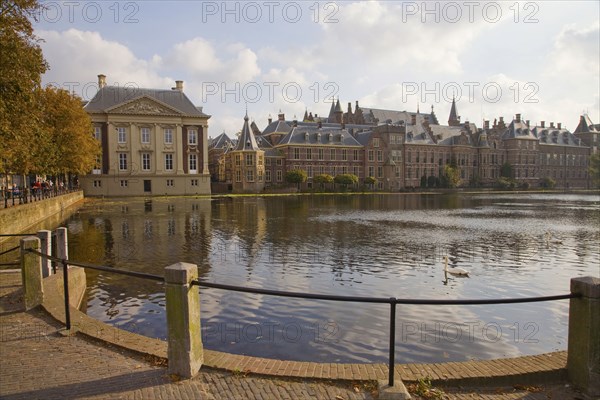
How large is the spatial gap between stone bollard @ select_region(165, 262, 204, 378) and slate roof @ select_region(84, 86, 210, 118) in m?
70.4

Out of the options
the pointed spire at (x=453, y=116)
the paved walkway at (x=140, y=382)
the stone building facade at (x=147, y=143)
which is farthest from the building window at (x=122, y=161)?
the pointed spire at (x=453, y=116)

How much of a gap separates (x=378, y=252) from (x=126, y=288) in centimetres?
1081

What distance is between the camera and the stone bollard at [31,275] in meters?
8.68

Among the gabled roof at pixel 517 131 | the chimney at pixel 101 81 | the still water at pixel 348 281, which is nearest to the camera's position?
the still water at pixel 348 281

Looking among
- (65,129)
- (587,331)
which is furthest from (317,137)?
(587,331)

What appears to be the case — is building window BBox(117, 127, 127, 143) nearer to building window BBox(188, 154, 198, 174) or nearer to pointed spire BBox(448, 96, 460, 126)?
building window BBox(188, 154, 198, 174)

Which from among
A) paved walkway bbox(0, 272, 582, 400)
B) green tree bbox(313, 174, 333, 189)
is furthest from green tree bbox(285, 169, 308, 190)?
paved walkway bbox(0, 272, 582, 400)

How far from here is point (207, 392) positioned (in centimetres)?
547

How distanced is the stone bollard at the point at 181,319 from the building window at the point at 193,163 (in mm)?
71172

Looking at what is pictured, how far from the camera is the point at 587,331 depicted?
5.65 metres

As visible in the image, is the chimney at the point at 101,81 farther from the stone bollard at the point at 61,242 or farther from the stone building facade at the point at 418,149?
the stone bollard at the point at 61,242

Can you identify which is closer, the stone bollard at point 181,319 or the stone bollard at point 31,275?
the stone bollard at point 181,319

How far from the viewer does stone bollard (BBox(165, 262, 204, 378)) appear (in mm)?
5824

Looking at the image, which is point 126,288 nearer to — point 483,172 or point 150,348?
point 150,348
